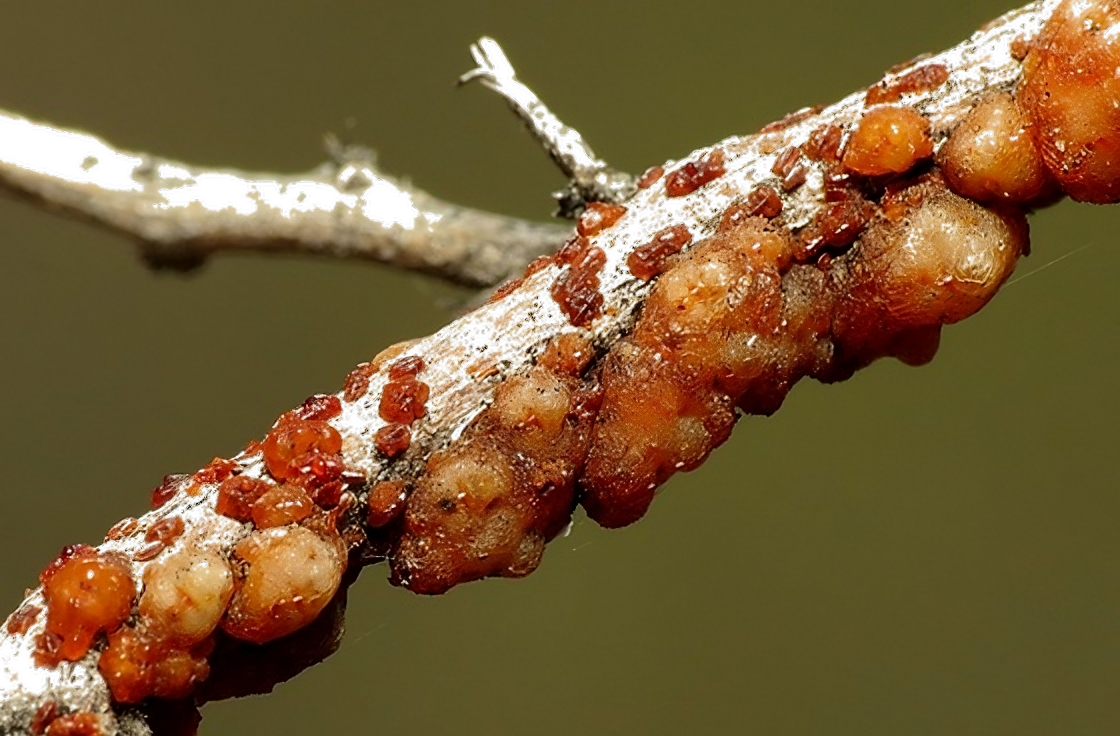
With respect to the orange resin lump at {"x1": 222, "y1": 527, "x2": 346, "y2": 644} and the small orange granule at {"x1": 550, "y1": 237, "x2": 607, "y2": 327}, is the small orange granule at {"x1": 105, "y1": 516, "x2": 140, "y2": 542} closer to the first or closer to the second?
the orange resin lump at {"x1": 222, "y1": 527, "x2": 346, "y2": 644}

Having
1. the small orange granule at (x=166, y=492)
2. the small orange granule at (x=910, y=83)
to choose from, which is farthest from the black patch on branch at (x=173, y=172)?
the small orange granule at (x=910, y=83)

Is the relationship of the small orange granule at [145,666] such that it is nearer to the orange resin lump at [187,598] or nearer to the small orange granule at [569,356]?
the orange resin lump at [187,598]

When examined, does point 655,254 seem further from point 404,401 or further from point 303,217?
point 303,217

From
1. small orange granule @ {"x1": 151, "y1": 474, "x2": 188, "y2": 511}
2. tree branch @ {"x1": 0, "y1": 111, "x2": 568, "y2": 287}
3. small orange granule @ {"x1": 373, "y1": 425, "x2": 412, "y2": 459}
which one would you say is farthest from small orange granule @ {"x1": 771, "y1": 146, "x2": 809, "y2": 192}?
tree branch @ {"x1": 0, "y1": 111, "x2": 568, "y2": 287}

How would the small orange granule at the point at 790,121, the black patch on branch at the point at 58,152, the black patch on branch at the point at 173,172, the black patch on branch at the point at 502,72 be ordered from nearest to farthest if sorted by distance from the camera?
the small orange granule at the point at 790,121, the black patch on branch at the point at 502,72, the black patch on branch at the point at 58,152, the black patch on branch at the point at 173,172

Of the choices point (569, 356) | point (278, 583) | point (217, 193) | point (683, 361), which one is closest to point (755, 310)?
Result: point (683, 361)

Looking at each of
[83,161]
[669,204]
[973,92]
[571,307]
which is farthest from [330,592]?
[83,161]

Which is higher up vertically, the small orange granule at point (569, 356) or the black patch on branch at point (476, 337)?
the black patch on branch at point (476, 337)
